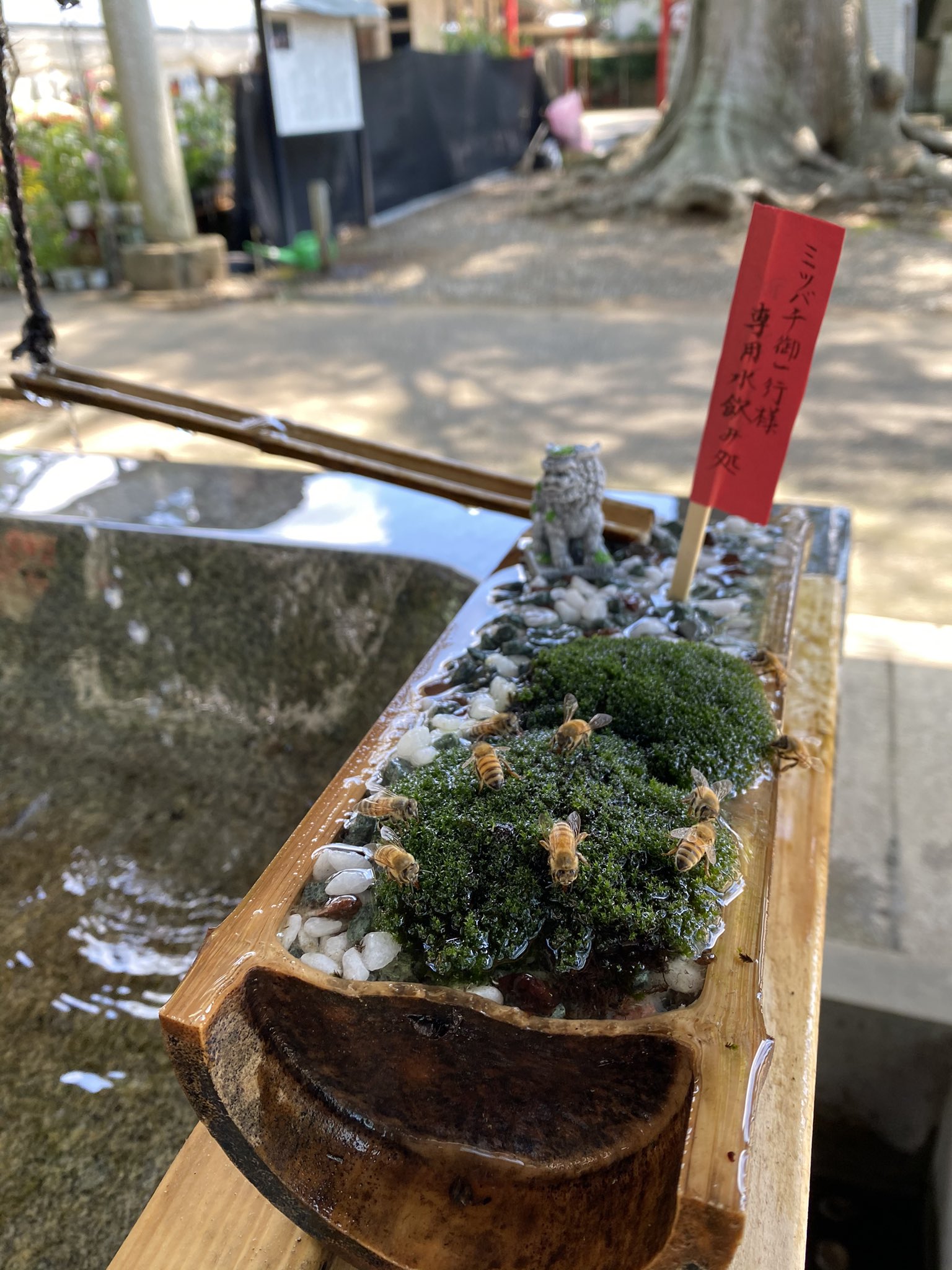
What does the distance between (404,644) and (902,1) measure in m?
13.4

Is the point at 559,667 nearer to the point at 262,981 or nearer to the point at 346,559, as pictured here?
the point at 262,981

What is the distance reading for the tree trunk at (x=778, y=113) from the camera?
9.26 m

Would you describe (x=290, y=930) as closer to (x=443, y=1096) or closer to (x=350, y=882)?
(x=350, y=882)

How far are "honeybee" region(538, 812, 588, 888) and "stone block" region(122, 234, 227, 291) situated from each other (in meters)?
8.60

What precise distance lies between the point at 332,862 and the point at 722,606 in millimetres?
934

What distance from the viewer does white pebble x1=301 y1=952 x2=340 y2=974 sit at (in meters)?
0.99

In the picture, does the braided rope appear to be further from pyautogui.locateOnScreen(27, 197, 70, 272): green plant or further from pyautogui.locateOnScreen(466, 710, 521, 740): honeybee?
pyautogui.locateOnScreen(27, 197, 70, 272): green plant

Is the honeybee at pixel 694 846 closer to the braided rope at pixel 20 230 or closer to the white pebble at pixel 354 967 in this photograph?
the white pebble at pixel 354 967

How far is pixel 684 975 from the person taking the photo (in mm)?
1002

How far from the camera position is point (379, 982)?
0.97m

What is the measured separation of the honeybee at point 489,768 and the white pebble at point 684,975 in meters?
0.28

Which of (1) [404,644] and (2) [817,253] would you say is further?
(1) [404,644]

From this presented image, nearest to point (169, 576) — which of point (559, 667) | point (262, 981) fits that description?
point (559, 667)

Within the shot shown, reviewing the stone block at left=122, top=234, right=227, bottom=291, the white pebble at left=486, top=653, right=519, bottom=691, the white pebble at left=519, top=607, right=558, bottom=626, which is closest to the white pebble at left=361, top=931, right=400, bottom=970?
the white pebble at left=486, top=653, right=519, bottom=691
